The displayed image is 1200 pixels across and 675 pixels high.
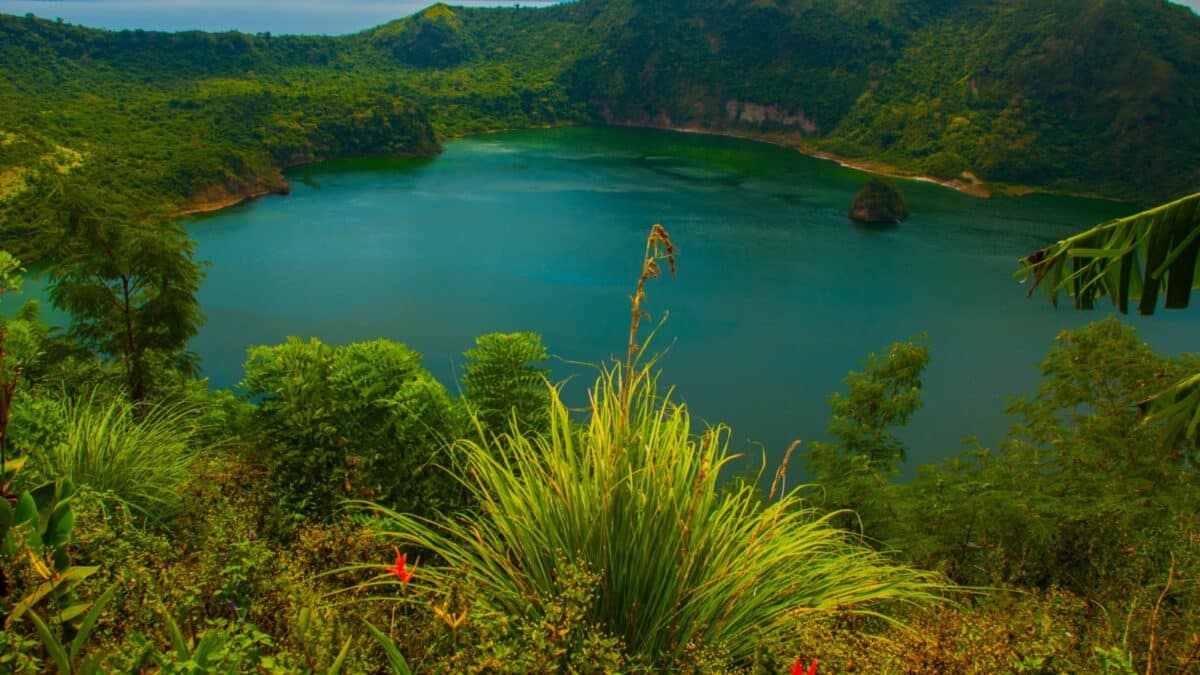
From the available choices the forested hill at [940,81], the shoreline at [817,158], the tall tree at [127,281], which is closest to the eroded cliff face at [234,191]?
the shoreline at [817,158]

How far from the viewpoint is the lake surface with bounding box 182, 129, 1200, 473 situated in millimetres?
16047

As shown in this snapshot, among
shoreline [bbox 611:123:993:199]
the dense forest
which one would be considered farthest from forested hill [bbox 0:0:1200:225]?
the dense forest

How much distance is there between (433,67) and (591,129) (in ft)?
81.7

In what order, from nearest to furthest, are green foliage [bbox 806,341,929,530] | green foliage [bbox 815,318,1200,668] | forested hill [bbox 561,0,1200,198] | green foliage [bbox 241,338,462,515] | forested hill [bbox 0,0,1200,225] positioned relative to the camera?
green foliage [bbox 815,318,1200,668] → green foliage [bbox 241,338,462,515] → green foliage [bbox 806,341,929,530] → forested hill [bbox 0,0,1200,225] → forested hill [bbox 561,0,1200,198]

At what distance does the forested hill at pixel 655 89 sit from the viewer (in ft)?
119

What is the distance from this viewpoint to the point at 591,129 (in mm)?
65938

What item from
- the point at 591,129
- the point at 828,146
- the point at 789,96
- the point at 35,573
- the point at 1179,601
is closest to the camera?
the point at 35,573

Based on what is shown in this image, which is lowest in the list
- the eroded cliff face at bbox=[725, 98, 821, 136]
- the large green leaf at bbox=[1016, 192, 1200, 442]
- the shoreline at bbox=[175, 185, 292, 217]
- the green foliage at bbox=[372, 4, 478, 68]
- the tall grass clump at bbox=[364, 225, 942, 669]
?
the shoreline at bbox=[175, 185, 292, 217]

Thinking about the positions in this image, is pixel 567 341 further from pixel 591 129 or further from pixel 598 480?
pixel 591 129

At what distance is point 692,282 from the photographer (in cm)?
2259

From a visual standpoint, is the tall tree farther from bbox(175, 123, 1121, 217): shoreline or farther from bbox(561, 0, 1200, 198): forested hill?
bbox(561, 0, 1200, 198): forested hill

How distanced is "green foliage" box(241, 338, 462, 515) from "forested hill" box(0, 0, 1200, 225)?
21.8 meters

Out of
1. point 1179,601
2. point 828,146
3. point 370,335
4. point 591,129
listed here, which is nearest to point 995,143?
point 828,146

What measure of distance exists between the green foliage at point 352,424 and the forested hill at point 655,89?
21768 mm
